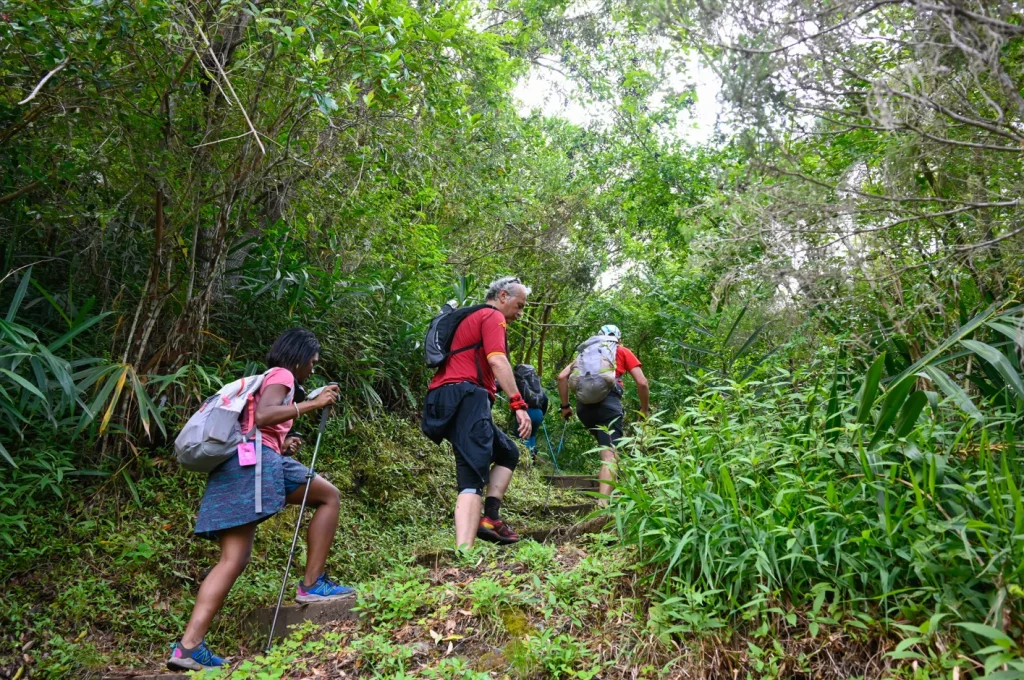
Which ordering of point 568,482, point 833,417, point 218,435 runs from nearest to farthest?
1. point 833,417
2. point 218,435
3. point 568,482

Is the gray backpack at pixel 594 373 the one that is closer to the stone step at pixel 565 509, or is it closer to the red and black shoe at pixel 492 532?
the stone step at pixel 565 509

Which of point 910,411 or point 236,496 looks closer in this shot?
point 910,411

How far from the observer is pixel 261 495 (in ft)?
13.6

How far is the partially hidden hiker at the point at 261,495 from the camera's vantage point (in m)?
3.97

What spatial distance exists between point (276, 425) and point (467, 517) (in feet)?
4.20

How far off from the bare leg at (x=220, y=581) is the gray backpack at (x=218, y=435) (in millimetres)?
195

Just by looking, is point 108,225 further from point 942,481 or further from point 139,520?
point 942,481

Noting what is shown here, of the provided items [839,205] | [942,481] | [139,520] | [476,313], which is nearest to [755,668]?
[942,481]

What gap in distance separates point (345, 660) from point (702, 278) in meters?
8.17

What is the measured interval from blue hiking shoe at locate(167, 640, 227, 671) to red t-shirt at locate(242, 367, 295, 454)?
109 cm

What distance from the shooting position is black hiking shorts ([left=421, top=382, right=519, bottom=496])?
15.8ft

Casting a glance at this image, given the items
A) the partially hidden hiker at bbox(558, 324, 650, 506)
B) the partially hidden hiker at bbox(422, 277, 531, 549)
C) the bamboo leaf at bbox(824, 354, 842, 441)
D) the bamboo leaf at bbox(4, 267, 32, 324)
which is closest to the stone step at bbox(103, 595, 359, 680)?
the partially hidden hiker at bbox(422, 277, 531, 549)

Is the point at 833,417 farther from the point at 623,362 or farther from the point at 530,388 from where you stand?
the point at 530,388

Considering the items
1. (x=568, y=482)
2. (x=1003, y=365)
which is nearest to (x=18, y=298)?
(x=1003, y=365)
